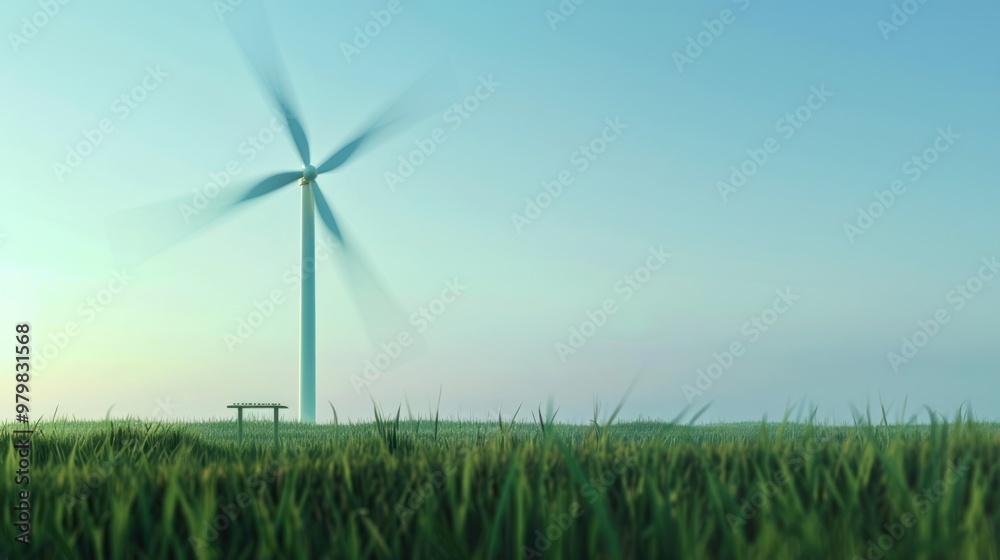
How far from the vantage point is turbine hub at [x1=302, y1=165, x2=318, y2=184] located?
959 inches

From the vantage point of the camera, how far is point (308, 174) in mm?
24359

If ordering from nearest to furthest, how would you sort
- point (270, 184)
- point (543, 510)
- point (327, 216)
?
point (543, 510) → point (270, 184) → point (327, 216)

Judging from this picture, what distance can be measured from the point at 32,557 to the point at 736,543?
8.72 feet

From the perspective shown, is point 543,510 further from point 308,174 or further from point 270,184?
point 308,174

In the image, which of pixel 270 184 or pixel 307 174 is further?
pixel 307 174

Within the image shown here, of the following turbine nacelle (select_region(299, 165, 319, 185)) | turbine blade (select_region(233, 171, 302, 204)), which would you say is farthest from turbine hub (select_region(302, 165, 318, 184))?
turbine blade (select_region(233, 171, 302, 204))

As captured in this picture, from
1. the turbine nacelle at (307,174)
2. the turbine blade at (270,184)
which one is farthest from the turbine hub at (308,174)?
the turbine blade at (270,184)

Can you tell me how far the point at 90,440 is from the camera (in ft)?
27.5

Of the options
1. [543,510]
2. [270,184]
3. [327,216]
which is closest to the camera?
[543,510]

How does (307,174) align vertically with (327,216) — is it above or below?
above

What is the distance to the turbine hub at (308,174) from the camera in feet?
79.9

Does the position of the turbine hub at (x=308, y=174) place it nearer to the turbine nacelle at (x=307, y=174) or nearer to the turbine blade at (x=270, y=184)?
the turbine nacelle at (x=307, y=174)

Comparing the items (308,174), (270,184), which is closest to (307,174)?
(308,174)

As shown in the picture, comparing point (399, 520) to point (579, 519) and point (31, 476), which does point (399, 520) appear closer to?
point (579, 519)
